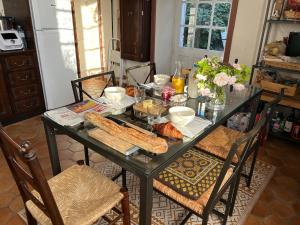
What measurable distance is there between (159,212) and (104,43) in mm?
3873

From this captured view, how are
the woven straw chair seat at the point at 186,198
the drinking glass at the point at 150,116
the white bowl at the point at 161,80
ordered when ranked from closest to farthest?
1. the woven straw chair seat at the point at 186,198
2. the drinking glass at the point at 150,116
3. the white bowl at the point at 161,80

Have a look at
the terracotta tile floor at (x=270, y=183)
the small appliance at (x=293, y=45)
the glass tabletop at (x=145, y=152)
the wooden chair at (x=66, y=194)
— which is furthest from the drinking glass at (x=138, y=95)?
the small appliance at (x=293, y=45)

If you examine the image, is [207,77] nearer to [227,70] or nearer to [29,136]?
[227,70]

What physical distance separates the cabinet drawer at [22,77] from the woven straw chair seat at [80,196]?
2.00 metres

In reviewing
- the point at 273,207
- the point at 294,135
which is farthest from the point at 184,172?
the point at 294,135

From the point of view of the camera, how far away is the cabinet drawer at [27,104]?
9.69 feet

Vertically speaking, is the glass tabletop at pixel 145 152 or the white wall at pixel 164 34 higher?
the white wall at pixel 164 34

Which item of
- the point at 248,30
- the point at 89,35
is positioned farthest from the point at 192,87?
the point at 89,35

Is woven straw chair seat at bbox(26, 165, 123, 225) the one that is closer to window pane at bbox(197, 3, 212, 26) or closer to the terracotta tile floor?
the terracotta tile floor

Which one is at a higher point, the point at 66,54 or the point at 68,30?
the point at 68,30

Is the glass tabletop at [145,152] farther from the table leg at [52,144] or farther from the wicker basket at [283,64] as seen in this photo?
the wicker basket at [283,64]

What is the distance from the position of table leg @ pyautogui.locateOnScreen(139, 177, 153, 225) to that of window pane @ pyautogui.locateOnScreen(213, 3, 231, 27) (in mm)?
2806

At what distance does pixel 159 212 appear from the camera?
1.70 m

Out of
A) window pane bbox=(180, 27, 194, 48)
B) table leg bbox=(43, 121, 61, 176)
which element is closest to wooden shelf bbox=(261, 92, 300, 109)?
window pane bbox=(180, 27, 194, 48)
